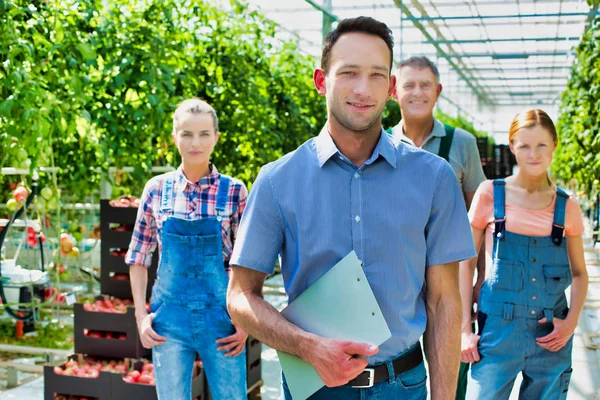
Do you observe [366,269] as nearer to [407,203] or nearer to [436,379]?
[407,203]

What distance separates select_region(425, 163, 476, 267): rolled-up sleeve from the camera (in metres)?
1.53

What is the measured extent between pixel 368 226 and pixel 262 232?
0.21 m

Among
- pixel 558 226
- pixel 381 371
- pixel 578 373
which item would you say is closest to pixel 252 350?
pixel 558 226

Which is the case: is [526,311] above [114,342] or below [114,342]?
above

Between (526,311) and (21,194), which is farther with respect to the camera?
(21,194)

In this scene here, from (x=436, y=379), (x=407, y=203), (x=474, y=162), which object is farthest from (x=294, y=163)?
(x=474, y=162)

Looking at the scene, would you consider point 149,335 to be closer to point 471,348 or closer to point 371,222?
point 471,348

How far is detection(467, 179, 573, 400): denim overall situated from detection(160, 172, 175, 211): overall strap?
3.74 feet

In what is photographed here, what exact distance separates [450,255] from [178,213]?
1376mm

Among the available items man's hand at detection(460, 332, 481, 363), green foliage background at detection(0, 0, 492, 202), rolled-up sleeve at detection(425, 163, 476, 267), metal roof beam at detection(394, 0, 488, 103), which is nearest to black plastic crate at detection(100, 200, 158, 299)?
green foliage background at detection(0, 0, 492, 202)

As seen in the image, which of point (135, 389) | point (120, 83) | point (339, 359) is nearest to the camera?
point (339, 359)

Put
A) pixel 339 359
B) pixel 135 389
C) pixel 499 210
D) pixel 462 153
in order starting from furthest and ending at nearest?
pixel 135 389, pixel 462 153, pixel 499 210, pixel 339 359

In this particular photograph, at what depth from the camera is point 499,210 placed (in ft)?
7.87

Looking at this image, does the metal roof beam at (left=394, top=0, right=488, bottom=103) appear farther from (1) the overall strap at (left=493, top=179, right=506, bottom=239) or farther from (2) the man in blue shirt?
(2) the man in blue shirt
